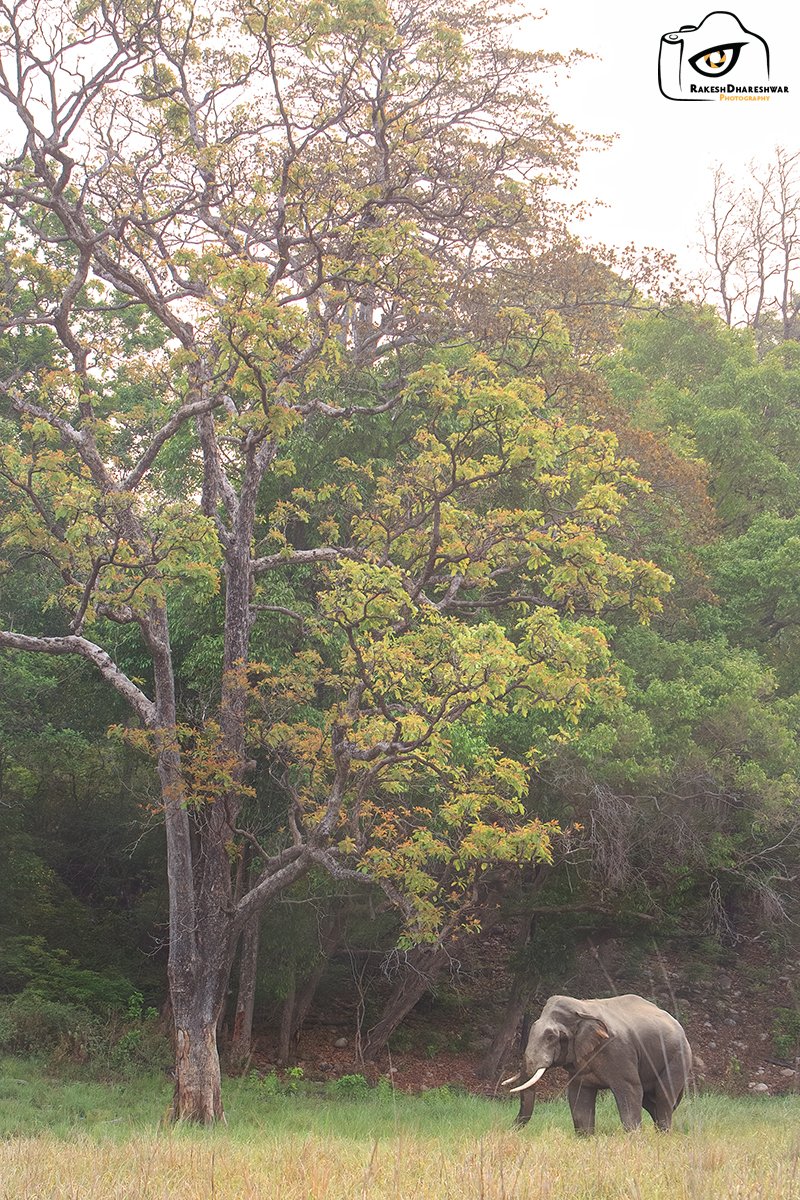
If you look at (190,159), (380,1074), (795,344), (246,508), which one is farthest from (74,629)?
(795,344)

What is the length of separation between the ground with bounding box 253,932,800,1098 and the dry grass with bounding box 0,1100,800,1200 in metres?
12.3

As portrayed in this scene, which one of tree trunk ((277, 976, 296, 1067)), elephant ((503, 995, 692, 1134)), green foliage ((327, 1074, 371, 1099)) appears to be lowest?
green foliage ((327, 1074, 371, 1099))

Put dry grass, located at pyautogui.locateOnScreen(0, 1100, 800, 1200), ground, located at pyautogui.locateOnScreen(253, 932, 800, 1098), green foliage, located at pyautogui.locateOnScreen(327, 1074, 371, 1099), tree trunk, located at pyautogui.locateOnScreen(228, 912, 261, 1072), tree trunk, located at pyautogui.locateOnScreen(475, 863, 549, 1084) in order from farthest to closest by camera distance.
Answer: ground, located at pyautogui.locateOnScreen(253, 932, 800, 1098), tree trunk, located at pyautogui.locateOnScreen(475, 863, 549, 1084), tree trunk, located at pyautogui.locateOnScreen(228, 912, 261, 1072), green foliage, located at pyautogui.locateOnScreen(327, 1074, 371, 1099), dry grass, located at pyautogui.locateOnScreen(0, 1100, 800, 1200)

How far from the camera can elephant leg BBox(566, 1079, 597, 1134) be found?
11.4 m

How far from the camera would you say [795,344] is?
2431 cm

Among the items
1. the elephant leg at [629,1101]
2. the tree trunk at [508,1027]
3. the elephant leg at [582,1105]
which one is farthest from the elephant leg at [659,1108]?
the tree trunk at [508,1027]

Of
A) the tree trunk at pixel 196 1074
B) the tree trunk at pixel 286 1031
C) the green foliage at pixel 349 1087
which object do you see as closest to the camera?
the tree trunk at pixel 196 1074

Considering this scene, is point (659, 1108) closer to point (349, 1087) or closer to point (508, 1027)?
point (349, 1087)

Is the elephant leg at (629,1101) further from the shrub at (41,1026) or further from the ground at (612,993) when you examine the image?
the shrub at (41,1026)

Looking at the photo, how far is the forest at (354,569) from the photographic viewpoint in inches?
496

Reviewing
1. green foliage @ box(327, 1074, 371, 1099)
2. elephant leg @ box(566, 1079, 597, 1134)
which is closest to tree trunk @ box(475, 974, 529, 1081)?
green foliage @ box(327, 1074, 371, 1099)

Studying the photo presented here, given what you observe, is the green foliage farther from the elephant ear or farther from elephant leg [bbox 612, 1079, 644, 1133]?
the elephant ear

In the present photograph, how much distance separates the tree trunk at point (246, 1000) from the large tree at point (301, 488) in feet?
3.65

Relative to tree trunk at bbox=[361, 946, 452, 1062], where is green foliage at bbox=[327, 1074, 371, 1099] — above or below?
below
